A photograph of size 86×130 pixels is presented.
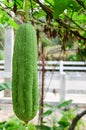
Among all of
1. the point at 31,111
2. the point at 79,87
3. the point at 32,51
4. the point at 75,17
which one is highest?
the point at 75,17

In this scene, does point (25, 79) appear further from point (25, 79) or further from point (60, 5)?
point (60, 5)

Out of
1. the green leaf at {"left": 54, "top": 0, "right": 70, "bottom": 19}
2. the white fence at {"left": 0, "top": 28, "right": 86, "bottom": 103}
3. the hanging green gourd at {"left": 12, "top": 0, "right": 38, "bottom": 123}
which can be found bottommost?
the white fence at {"left": 0, "top": 28, "right": 86, "bottom": 103}

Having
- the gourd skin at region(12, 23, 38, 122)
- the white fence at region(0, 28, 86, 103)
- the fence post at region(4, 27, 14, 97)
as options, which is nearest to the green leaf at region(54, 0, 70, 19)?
the gourd skin at region(12, 23, 38, 122)

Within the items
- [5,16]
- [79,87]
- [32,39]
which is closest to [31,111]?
[32,39]

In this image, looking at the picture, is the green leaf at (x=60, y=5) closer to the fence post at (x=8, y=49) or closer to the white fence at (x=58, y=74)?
the white fence at (x=58, y=74)

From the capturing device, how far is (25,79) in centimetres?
73

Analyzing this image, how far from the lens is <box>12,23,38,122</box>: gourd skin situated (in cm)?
72

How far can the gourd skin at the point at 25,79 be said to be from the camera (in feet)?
2.38

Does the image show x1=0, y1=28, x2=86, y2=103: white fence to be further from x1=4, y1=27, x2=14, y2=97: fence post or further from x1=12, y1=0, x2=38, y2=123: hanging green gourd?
x1=12, y1=0, x2=38, y2=123: hanging green gourd

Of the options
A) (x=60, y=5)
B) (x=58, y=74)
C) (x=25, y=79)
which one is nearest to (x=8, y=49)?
(x=60, y=5)

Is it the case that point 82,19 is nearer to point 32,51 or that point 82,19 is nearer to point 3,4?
point 3,4

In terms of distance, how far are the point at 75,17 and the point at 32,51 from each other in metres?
0.83

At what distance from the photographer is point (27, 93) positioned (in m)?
0.73

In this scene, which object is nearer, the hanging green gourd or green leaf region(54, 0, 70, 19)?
the hanging green gourd
